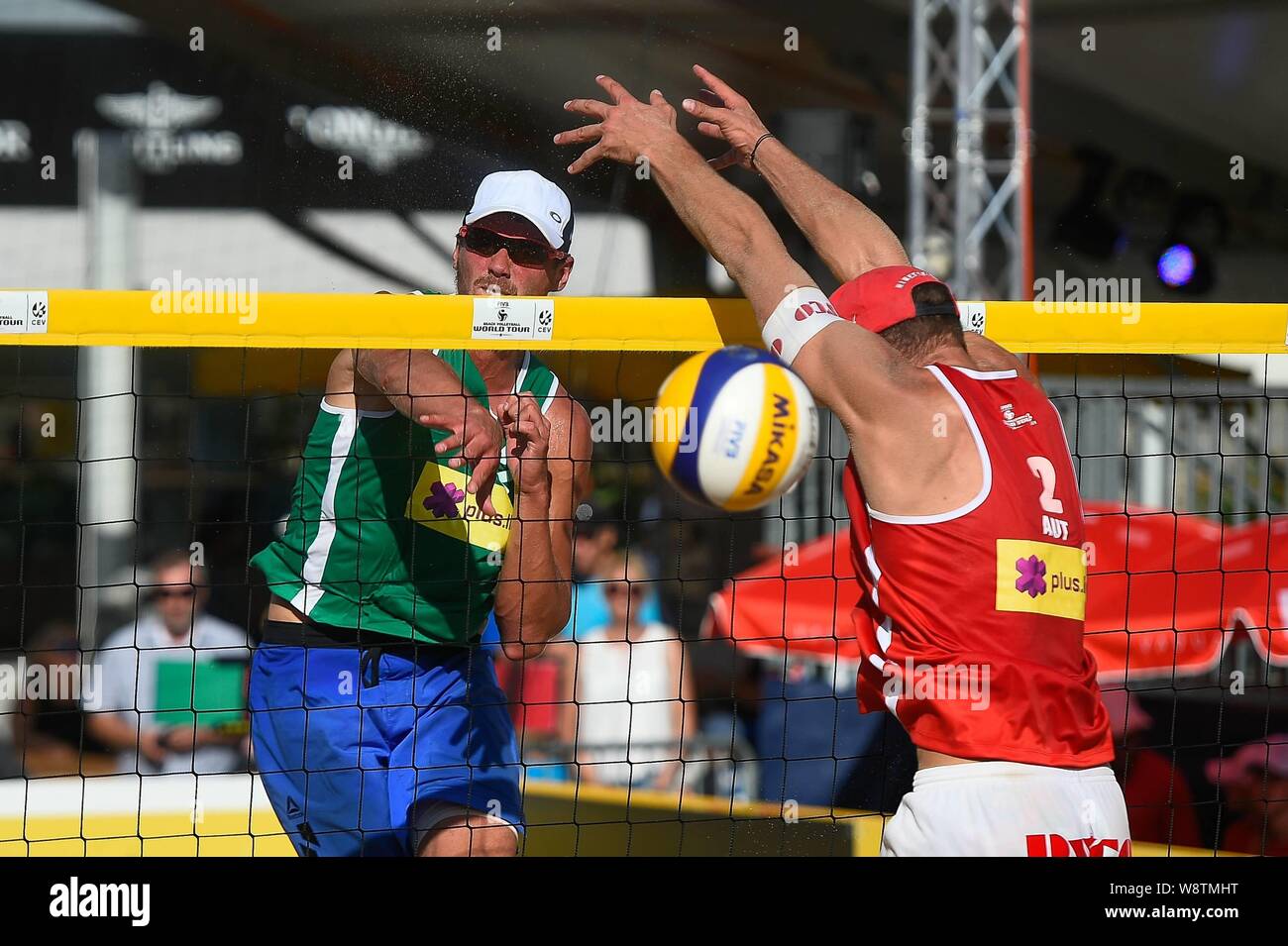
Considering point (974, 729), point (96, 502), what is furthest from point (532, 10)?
point (96, 502)

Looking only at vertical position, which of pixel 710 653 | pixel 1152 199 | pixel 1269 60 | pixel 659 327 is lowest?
pixel 710 653

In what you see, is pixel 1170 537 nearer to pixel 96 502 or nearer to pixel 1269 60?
pixel 1269 60

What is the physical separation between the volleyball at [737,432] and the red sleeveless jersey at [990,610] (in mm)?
322

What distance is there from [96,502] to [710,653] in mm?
5349

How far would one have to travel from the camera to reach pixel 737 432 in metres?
2.60

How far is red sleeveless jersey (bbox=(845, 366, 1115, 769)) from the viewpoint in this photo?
2.77m

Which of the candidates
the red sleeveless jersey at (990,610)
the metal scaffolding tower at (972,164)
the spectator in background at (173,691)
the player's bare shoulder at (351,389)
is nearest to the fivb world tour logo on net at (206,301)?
the player's bare shoulder at (351,389)

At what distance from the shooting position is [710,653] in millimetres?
8953

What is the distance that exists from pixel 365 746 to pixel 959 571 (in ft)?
5.52

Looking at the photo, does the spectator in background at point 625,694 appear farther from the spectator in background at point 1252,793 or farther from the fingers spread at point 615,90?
the fingers spread at point 615,90

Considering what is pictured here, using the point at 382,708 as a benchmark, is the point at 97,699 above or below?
below
